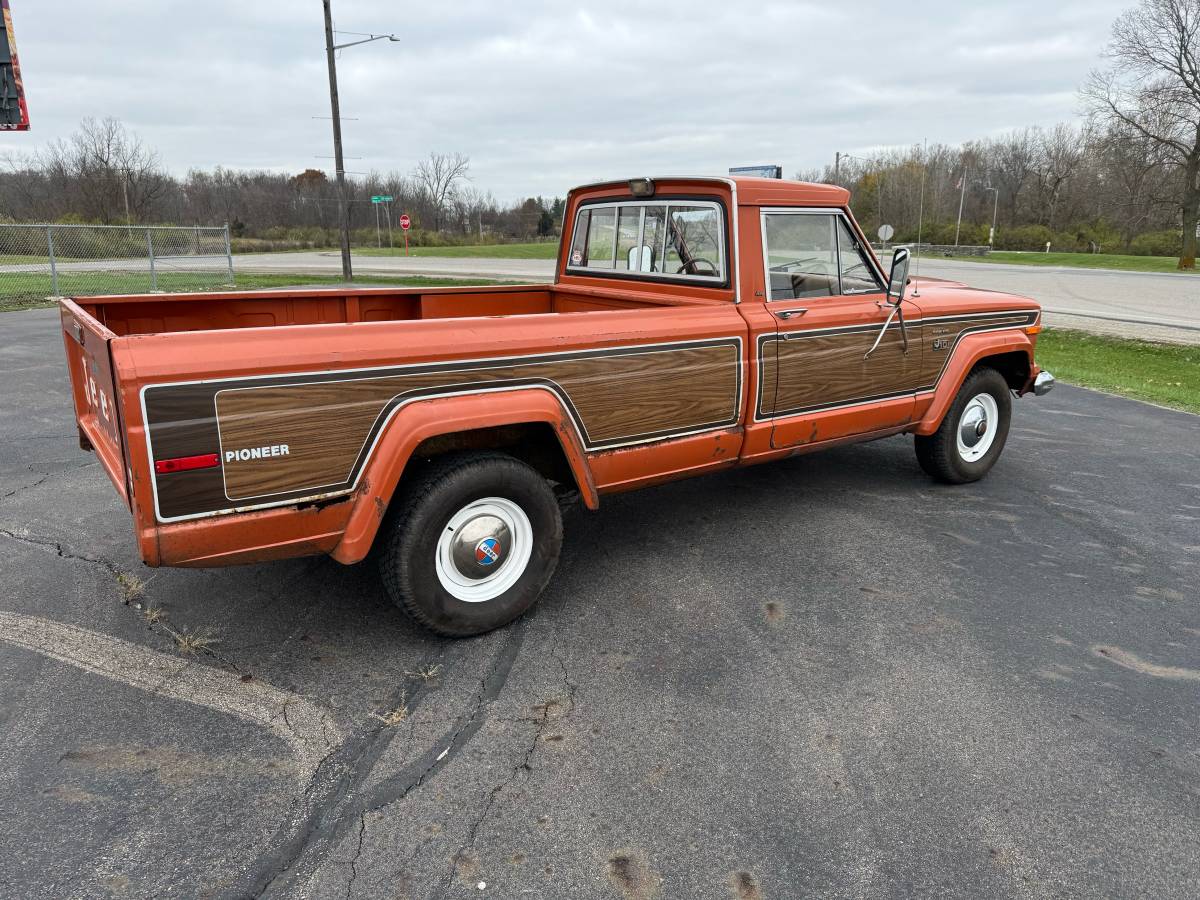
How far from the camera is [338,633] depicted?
11.3 feet

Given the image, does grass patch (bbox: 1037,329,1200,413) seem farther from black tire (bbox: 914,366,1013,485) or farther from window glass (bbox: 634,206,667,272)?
window glass (bbox: 634,206,667,272)

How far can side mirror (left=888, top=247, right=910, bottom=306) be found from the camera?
4.24 metres

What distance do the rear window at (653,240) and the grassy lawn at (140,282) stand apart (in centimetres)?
1287

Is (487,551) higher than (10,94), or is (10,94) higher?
(10,94)

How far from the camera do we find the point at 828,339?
14.1 ft

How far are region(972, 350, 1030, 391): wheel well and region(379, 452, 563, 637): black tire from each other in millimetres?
3438

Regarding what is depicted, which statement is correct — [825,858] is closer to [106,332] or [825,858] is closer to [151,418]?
[151,418]

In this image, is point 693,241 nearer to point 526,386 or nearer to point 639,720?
point 526,386

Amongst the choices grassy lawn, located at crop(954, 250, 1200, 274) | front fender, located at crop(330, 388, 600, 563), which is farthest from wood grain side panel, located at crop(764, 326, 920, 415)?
grassy lawn, located at crop(954, 250, 1200, 274)

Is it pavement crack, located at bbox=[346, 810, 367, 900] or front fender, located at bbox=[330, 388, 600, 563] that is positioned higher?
front fender, located at bbox=[330, 388, 600, 563]

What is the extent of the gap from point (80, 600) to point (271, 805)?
1895 mm

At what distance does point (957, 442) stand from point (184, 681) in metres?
4.52

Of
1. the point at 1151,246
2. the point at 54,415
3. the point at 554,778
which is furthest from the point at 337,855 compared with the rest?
the point at 1151,246

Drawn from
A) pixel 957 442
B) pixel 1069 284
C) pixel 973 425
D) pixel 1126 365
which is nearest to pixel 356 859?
pixel 957 442
